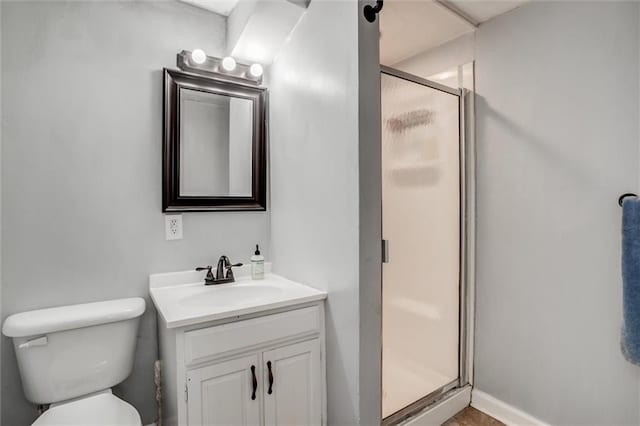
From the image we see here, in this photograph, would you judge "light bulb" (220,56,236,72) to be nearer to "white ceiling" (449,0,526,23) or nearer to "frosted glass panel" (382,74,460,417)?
"frosted glass panel" (382,74,460,417)

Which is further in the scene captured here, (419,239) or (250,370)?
(419,239)

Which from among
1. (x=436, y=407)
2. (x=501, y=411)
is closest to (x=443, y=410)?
(x=436, y=407)

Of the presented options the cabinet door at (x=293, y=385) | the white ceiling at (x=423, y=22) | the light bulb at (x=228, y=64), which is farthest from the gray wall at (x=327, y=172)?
the white ceiling at (x=423, y=22)

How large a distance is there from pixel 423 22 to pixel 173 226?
1.81 metres

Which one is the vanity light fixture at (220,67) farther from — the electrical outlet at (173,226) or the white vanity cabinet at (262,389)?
the white vanity cabinet at (262,389)

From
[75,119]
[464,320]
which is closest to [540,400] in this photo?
[464,320]

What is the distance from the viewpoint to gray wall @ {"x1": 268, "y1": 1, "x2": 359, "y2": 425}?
1.26 m

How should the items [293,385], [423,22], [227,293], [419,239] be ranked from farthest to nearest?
[423,22] < [419,239] < [227,293] < [293,385]

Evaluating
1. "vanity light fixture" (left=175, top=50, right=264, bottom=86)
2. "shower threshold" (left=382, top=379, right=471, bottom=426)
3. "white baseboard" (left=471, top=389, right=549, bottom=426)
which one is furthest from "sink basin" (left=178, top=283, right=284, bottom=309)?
"white baseboard" (left=471, top=389, right=549, bottom=426)

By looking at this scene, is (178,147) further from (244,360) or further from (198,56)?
(244,360)

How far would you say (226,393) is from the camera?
1.20m

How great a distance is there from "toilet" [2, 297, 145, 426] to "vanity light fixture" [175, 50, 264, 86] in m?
1.21

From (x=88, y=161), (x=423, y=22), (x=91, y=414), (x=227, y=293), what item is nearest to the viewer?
(x=91, y=414)

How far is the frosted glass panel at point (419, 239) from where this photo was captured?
5.34 ft
